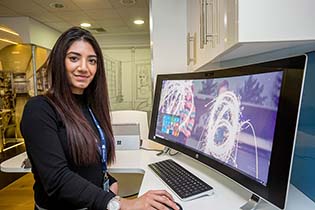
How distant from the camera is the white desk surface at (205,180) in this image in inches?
36.1

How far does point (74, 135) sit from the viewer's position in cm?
106

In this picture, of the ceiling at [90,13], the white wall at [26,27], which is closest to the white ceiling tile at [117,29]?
the ceiling at [90,13]

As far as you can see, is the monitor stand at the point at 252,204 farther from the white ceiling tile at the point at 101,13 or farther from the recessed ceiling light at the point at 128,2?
the white ceiling tile at the point at 101,13

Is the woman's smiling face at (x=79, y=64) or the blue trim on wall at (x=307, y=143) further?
the woman's smiling face at (x=79, y=64)

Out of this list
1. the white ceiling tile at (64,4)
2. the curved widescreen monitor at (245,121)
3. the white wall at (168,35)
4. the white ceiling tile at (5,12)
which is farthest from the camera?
the white ceiling tile at (5,12)

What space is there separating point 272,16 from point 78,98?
2.80 feet

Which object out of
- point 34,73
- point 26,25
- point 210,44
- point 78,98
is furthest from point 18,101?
point 210,44

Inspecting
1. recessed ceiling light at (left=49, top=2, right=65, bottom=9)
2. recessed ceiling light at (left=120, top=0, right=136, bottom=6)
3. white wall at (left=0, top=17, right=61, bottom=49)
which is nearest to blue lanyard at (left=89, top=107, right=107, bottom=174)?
recessed ceiling light at (left=120, top=0, right=136, bottom=6)

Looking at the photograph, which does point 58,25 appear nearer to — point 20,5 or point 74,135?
point 20,5

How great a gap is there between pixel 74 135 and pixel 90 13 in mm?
3460

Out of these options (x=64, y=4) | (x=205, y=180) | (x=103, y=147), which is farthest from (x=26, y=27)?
(x=205, y=180)

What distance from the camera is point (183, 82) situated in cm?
148

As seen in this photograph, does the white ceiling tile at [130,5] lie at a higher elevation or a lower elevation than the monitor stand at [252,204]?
higher

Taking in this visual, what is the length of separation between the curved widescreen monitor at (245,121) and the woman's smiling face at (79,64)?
0.52 meters
